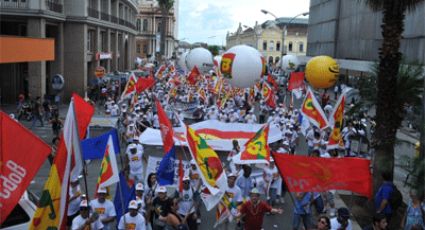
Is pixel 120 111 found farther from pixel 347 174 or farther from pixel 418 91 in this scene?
pixel 347 174

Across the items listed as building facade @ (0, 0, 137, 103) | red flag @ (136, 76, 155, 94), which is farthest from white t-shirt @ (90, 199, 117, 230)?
building facade @ (0, 0, 137, 103)

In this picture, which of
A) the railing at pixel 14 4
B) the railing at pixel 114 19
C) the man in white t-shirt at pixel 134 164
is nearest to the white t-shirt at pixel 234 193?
the man in white t-shirt at pixel 134 164

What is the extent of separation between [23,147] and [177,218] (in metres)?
2.88

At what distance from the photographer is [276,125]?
17250 mm

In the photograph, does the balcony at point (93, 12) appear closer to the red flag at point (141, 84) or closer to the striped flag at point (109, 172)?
the red flag at point (141, 84)

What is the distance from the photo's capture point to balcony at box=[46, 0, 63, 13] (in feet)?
93.6

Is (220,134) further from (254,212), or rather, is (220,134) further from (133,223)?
(133,223)

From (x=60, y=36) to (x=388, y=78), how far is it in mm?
24506

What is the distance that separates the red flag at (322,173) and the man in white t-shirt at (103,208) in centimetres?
276

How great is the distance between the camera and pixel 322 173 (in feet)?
24.3

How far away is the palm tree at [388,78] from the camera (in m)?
10.9

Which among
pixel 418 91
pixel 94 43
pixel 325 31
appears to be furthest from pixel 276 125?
pixel 325 31

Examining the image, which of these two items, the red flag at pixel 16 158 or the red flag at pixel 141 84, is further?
the red flag at pixel 141 84

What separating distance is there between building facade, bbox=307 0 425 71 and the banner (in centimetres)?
Answer: 1042
